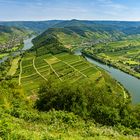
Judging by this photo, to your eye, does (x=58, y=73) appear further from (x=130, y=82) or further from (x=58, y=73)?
(x=130, y=82)

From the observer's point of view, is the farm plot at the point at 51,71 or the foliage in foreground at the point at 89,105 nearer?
the foliage in foreground at the point at 89,105

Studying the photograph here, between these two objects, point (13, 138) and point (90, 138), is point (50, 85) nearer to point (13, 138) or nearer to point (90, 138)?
point (90, 138)

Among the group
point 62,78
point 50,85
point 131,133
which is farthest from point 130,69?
point 131,133

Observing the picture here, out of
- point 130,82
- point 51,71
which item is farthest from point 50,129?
point 51,71

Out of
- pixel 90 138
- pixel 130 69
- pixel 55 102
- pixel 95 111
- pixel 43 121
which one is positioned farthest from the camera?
pixel 130 69

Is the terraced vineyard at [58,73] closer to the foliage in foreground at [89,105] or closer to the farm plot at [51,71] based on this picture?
the farm plot at [51,71]

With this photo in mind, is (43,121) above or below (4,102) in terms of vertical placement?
above

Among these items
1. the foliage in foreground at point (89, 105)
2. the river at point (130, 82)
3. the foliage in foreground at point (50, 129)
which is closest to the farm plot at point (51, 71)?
the river at point (130, 82)

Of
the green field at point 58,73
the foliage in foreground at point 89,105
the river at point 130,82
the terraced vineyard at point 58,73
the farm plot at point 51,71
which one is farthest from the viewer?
the farm plot at point 51,71

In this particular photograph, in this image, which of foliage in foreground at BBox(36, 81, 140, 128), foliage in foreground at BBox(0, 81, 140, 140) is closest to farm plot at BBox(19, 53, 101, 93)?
foliage in foreground at BBox(36, 81, 140, 128)
